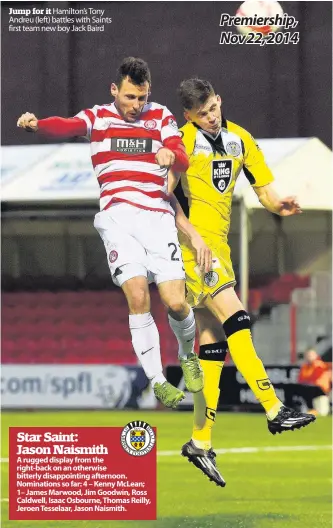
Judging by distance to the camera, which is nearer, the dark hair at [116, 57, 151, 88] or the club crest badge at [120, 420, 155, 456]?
the dark hair at [116, 57, 151, 88]

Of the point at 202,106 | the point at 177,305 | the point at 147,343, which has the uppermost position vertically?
the point at 202,106

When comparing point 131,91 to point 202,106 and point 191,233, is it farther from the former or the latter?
point 191,233

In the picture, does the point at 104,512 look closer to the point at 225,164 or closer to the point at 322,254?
the point at 225,164

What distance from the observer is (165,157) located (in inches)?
318

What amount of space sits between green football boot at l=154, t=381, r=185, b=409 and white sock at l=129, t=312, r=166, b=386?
0.10 meters

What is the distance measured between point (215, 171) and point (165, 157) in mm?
656

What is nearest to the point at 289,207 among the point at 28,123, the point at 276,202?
the point at 276,202

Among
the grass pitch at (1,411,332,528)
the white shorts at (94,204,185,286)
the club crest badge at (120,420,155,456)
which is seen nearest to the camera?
the white shorts at (94,204,185,286)

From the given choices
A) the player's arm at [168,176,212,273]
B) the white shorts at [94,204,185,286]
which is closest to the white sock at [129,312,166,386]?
the white shorts at [94,204,185,286]

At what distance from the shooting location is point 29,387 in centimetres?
2070

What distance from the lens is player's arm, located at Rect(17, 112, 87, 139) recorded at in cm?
825

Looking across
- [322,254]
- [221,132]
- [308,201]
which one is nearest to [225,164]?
[221,132]

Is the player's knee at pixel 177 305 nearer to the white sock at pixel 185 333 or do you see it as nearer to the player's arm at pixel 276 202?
the white sock at pixel 185 333

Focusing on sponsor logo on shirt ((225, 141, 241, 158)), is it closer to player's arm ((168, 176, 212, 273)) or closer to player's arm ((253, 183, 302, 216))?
player's arm ((253, 183, 302, 216))
